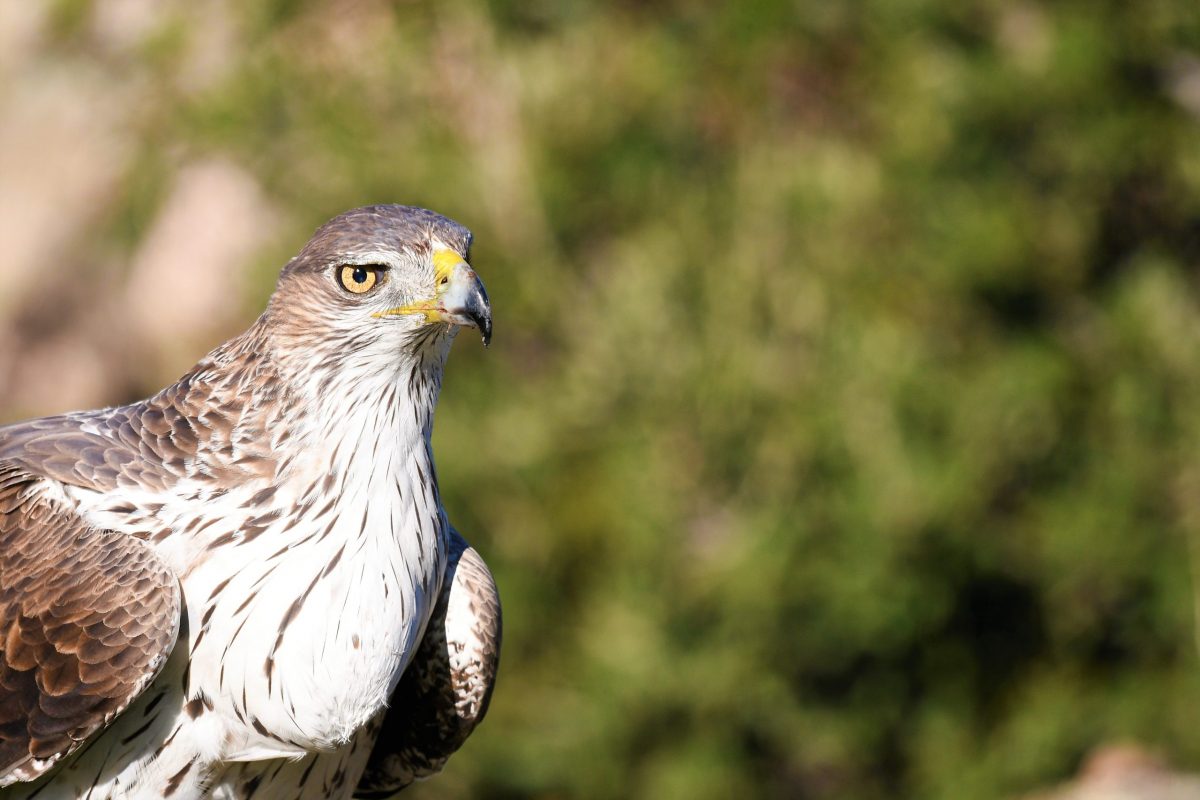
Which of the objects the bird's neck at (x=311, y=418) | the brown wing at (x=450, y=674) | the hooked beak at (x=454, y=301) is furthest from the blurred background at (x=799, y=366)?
the hooked beak at (x=454, y=301)

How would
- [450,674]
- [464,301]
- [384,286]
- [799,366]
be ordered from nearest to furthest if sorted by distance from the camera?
1. [464,301]
2. [384,286]
3. [450,674]
4. [799,366]

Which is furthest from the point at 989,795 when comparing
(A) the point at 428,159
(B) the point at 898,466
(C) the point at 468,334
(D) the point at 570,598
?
(A) the point at 428,159

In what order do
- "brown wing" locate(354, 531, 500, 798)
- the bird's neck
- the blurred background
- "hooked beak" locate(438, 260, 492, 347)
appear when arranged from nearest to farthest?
"hooked beak" locate(438, 260, 492, 347) → the bird's neck → "brown wing" locate(354, 531, 500, 798) → the blurred background

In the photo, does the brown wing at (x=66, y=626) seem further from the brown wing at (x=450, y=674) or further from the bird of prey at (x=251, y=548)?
the brown wing at (x=450, y=674)

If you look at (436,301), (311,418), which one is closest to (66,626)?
(311,418)

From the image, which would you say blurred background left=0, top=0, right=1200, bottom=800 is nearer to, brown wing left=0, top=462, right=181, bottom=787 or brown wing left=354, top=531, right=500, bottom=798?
brown wing left=354, top=531, right=500, bottom=798

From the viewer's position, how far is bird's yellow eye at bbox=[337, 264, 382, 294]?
3148mm

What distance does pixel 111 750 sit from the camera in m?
3.19

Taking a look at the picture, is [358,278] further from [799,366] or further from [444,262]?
[799,366]

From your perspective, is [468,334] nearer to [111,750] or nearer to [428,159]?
[428,159]

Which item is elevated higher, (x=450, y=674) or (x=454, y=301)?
(x=454, y=301)

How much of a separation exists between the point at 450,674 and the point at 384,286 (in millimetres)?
1040

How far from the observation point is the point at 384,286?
123 inches

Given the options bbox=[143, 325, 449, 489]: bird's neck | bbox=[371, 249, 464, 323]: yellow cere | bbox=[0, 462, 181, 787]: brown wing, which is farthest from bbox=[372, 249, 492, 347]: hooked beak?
bbox=[0, 462, 181, 787]: brown wing
